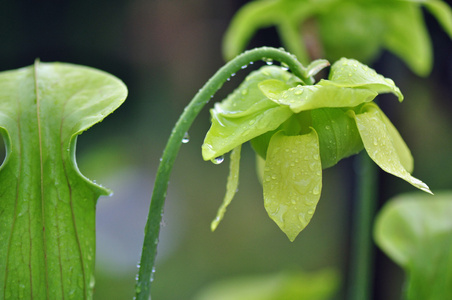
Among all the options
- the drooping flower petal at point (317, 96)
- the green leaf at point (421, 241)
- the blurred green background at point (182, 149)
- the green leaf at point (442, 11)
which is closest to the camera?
the drooping flower petal at point (317, 96)

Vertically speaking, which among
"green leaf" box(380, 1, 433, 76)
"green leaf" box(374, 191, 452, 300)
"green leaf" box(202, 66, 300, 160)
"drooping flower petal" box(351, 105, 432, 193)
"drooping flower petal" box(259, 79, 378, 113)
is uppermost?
"drooping flower petal" box(259, 79, 378, 113)

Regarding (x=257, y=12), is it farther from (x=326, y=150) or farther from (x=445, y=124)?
(x=445, y=124)

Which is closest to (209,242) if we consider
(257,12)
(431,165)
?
(431,165)

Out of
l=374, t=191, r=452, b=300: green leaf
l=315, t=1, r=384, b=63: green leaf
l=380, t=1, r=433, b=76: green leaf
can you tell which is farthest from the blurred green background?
l=374, t=191, r=452, b=300: green leaf

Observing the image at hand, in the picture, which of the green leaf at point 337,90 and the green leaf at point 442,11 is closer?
the green leaf at point 337,90

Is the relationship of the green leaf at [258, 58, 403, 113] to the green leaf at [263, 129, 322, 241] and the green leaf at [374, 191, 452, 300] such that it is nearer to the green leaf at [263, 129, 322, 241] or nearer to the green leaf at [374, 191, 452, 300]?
the green leaf at [263, 129, 322, 241]

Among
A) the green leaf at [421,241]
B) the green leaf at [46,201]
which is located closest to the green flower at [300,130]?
the green leaf at [46,201]

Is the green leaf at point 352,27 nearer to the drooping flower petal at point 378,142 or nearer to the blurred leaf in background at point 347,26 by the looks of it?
the blurred leaf in background at point 347,26

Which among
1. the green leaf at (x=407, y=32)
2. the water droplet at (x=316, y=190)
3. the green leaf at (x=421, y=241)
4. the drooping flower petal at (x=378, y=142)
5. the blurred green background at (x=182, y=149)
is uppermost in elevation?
the drooping flower petal at (x=378, y=142)
